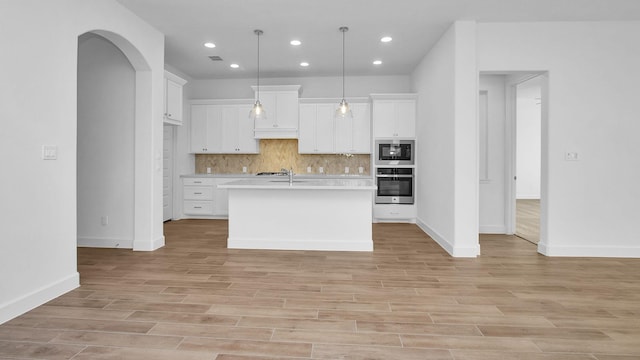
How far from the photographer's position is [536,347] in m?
2.08

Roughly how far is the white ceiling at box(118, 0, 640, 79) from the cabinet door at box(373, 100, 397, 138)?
0.85 meters

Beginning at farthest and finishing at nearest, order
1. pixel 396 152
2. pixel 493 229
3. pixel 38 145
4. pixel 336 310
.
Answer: pixel 396 152, pixel 493 229, pixel 38 145, pixel 336 310

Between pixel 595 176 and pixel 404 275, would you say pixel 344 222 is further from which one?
pixel 595 176

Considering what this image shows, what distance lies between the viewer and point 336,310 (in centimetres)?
259

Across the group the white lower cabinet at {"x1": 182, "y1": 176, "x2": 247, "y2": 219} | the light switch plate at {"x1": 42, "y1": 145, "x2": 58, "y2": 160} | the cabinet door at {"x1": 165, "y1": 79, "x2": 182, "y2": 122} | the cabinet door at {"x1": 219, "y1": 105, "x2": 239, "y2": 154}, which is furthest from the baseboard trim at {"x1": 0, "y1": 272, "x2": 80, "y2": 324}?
the cabinet door at {"x1": 219, "y1": 105, "x2": 239, "y2": 154}

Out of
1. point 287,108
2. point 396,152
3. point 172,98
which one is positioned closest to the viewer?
point 172,98

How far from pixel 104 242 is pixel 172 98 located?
2.37 meters

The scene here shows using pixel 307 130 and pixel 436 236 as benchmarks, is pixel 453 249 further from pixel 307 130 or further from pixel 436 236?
pixel 307 130

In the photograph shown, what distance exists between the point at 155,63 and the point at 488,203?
540 cm

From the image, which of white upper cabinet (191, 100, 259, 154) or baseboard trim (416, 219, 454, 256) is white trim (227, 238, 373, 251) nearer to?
baseboard trim (416, 219, 454, 256)

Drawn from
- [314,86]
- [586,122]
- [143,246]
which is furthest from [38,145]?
[586,122]

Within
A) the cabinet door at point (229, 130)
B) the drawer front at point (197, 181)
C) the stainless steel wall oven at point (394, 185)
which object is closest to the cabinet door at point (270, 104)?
the cabinet door at point (229, 130)

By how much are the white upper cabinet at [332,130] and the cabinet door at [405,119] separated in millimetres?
592

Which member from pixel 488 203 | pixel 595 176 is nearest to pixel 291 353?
pixel 595 176
